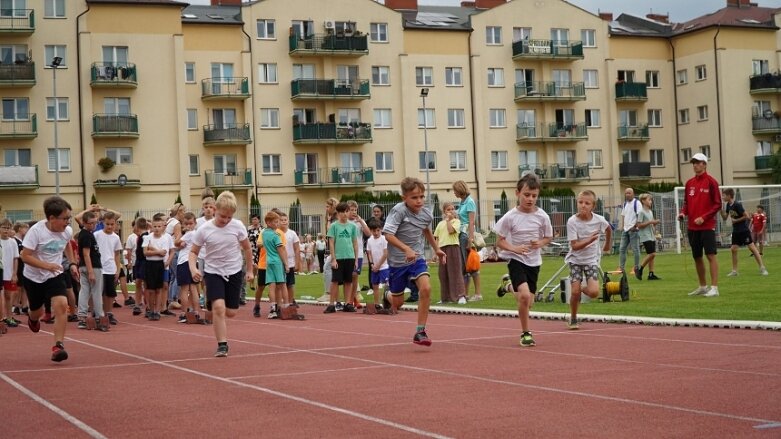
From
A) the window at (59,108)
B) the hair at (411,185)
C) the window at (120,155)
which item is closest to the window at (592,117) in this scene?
the window at (120,155)

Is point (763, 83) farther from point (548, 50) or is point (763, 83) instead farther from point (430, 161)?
point (430, 161)

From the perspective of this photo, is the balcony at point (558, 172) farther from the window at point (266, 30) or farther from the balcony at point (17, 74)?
the balcony at point (17, 74)

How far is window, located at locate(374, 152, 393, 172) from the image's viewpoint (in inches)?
2945

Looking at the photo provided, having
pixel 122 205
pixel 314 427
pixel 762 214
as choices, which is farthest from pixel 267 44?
pixel 314 427

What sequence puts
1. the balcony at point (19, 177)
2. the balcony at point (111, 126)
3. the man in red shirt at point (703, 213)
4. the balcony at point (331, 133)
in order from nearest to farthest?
the man in red shirt at point (703, 213) < the balcony at point (19, 177) < the balcony at point (111, 126) < the balcony at point (331, 133)

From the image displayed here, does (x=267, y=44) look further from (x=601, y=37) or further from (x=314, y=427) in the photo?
(x=314, y=427)

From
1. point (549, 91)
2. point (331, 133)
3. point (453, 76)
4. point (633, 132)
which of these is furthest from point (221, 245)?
point (633, 132)

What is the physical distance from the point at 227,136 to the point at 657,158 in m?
33.9

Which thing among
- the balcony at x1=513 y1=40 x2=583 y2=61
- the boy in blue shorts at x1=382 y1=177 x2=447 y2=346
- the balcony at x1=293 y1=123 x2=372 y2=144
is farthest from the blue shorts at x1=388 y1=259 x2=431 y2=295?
the balcony at x1=513 y1=40 x2=583 y2=61

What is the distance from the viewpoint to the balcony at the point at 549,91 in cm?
7731

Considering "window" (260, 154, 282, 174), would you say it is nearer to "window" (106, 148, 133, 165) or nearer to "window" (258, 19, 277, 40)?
"window" (258, 19, 277, 40)

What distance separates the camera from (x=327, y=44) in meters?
71.6

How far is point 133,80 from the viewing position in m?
66.3

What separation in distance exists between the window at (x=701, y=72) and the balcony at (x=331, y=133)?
2635 centimetres
